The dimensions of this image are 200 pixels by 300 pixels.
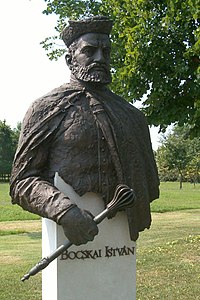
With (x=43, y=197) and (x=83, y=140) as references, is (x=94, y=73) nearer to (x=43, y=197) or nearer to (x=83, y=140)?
(x=83, y=140)

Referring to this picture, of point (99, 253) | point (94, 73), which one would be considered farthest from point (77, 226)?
point (94, 73)

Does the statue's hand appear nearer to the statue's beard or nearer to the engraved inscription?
the engraved inscription

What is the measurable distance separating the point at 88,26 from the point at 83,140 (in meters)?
0.82

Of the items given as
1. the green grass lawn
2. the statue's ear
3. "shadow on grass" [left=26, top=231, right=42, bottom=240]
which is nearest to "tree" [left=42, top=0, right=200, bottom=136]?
the green grass lawn

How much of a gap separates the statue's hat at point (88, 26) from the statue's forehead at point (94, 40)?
3 centimetres

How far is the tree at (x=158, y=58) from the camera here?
10898 mm

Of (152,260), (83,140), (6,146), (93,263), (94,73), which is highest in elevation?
(6,146)

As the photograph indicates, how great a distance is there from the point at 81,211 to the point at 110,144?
1.92 ft

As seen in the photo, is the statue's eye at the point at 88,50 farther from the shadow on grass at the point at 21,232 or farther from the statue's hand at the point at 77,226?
the shadow on grass at the point at 21,232

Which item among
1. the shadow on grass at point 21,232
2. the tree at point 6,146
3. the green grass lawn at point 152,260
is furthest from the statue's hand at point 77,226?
the tree at point 6,146

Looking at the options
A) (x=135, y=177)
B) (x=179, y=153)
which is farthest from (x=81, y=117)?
(x=179, y=153)

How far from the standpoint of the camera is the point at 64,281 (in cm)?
377

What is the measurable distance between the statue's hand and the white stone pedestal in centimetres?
34

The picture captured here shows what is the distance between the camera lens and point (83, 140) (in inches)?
149
